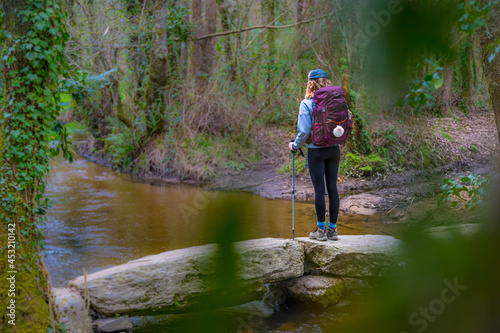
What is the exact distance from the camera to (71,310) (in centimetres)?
362

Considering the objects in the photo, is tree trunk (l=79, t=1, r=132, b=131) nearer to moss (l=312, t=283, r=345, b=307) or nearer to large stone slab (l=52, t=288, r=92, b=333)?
large stone slab (l=52, t=288, r=92, b=333)

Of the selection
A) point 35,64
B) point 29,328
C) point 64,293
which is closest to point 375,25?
point 35,64

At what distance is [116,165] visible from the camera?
11.6 meters

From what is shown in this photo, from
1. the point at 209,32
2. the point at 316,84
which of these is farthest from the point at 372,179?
the point at 209,32

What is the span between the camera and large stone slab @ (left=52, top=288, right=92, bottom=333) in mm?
3533

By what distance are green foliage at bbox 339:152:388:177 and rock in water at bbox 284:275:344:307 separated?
5071mm

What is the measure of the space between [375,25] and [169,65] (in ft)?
36.8

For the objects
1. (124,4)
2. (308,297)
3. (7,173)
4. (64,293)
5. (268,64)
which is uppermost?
(124,4)

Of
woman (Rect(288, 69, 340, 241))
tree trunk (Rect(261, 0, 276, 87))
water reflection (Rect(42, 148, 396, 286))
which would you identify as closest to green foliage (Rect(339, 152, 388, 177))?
water reflection (Rect(42, 148, 396, 286))

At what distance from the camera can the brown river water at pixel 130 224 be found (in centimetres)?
523

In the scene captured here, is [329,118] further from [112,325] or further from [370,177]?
[370,177]

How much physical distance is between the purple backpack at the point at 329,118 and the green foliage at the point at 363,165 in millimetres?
5342

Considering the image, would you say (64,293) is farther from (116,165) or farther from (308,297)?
(116,165)

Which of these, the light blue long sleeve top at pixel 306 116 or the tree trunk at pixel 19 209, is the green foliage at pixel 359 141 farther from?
the tree trunk at pixel 19 209
